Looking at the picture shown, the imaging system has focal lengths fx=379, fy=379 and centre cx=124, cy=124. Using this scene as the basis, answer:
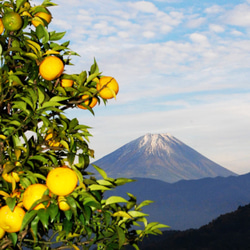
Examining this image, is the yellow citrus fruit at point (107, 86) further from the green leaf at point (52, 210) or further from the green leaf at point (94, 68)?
the green leaf at point (52, 210)

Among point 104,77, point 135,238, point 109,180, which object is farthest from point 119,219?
point 104,77

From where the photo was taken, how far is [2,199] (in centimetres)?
299

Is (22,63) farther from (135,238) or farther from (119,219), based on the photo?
(135,238)

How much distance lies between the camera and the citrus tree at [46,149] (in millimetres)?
2477

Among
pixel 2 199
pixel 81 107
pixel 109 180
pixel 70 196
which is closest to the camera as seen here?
pixel 70 196

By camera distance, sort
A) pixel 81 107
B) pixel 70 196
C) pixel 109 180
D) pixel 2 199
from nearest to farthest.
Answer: pixel 70 196, pixel 109 180, pixel 2 199, pixel 81 107

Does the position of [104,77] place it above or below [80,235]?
Result: above

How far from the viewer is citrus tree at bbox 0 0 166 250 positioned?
2.48m

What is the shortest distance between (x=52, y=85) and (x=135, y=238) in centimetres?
151

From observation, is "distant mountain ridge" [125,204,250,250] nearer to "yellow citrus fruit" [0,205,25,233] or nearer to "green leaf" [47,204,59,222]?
"yellow citrus fruit" [0,205,25,233]

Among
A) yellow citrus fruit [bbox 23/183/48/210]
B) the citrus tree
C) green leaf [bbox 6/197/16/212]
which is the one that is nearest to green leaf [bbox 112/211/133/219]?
the citrus tree

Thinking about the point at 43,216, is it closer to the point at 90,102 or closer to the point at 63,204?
the point at 63,204

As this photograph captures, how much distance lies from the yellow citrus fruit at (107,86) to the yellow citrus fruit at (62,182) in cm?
82

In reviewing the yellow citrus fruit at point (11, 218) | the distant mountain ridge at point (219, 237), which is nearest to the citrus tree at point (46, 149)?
the yellow citrus fruit at point (11, 218)
